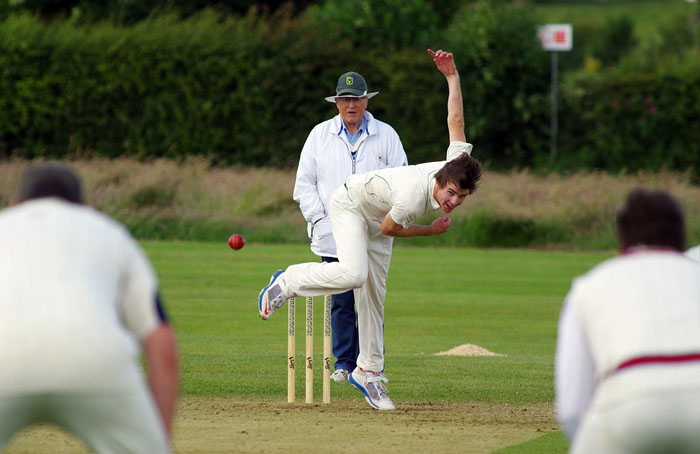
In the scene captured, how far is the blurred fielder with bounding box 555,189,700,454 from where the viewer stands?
2.95 metres

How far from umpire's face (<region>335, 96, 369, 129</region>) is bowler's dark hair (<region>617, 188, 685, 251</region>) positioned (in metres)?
4.70

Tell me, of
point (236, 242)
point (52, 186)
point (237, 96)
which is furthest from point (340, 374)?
point (237, 96)

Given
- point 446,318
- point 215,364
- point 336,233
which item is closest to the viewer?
point 336,233

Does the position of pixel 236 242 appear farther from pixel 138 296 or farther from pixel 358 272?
pixel 138 296

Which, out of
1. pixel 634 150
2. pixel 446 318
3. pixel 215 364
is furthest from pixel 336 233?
pixel 634 150

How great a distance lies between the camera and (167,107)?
71.7 feet

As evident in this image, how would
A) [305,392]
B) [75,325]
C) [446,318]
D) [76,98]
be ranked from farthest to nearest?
[76,98] → [446,318] → [305,392] → [75,325]

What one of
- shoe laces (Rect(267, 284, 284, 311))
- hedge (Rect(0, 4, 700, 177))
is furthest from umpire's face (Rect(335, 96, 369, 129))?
hedge (Rect(0, 4, 700, 177))

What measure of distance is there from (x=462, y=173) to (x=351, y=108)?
1812 millimetres

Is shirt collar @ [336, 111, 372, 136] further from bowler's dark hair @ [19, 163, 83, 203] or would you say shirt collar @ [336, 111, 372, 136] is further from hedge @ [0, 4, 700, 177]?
hedge @ [0, 4, 700, 177]

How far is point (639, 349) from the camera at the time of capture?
2.98 metres

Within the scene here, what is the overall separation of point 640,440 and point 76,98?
19.8 meters

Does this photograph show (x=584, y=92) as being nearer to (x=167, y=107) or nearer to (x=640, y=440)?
(x=167, y=107)

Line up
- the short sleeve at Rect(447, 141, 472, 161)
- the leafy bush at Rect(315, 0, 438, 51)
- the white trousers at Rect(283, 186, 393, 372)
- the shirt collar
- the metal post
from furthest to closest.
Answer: the leafy bush at Rect(315, 0, 438, 51), the metal post, the shirt collar, the white trousers at Rect(283, 186, 393, 372), the short sleeve at Rect(447, 141, 472, 161)
